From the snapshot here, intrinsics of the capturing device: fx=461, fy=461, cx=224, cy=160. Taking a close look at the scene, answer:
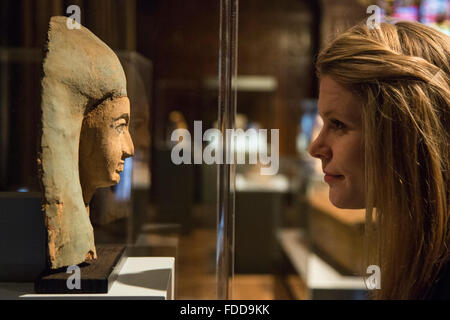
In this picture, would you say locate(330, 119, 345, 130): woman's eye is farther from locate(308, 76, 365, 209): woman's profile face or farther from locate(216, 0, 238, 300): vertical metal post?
locate(216, 0, 238, 300): vertical metal post

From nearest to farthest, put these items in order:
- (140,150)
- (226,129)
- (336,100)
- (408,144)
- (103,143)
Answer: (408,144) < (336,100) < (103,143) < (226,129) < (140,150)

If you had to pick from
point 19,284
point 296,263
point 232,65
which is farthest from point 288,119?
point 19,284

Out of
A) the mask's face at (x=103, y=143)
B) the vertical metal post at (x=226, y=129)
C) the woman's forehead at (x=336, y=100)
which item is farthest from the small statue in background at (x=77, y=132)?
the woman's forehead at (x=336, y=100)

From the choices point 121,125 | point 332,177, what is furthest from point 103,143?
point 332,177

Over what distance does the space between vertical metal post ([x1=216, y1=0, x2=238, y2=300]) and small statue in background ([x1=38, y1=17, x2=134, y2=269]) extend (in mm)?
281

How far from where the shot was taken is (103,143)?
121cm

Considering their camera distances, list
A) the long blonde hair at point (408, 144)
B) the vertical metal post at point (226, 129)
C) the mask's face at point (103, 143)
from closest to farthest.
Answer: the long blonde hair at point (408, 144)
the mask's face at point (103, 143)
the vertical metal post at point (226, 129)

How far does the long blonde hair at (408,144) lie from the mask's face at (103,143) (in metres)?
0.59

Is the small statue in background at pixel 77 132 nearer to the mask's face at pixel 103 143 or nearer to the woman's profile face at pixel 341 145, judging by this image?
the mask's face at pixel 103 143

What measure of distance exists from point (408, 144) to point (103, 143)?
2.44ft

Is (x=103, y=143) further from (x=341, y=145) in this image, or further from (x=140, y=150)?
(x=341, y=145)

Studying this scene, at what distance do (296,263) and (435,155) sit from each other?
2.62 metres

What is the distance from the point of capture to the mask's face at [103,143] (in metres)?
1.20

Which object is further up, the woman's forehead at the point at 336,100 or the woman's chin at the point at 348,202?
the woman's forehead at the point at 336,100
